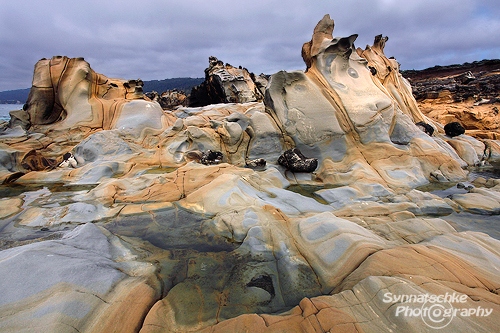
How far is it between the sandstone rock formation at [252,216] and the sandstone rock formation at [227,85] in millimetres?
15965

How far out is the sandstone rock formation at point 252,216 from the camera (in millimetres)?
2641

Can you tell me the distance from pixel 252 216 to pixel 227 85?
24.6 m

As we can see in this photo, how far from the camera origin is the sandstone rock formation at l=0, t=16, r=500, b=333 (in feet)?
8.66

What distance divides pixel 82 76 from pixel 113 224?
10374mm

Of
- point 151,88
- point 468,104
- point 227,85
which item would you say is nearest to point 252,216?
point 468,104

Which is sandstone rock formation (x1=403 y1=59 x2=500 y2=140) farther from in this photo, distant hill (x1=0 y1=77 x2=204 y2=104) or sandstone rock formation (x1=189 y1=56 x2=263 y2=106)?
distant hill (x1=0 y1=77 x2=204 y2=104)

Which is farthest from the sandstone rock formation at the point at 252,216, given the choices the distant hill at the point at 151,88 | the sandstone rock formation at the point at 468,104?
the distant hill at the point at 151,88

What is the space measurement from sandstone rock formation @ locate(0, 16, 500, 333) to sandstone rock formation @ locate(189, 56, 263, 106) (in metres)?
16.0

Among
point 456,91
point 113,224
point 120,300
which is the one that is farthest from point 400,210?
point 456,91

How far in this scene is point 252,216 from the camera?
4.74 m

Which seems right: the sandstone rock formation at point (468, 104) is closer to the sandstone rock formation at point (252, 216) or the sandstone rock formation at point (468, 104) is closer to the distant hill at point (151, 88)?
the sandstone rock formation at point (252, 216)

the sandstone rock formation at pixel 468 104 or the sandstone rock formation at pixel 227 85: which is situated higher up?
the sandstone rock formation at pixel 227 85

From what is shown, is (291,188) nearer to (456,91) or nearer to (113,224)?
(113,224)

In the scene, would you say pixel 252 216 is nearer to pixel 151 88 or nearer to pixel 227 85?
pixel 227 85
